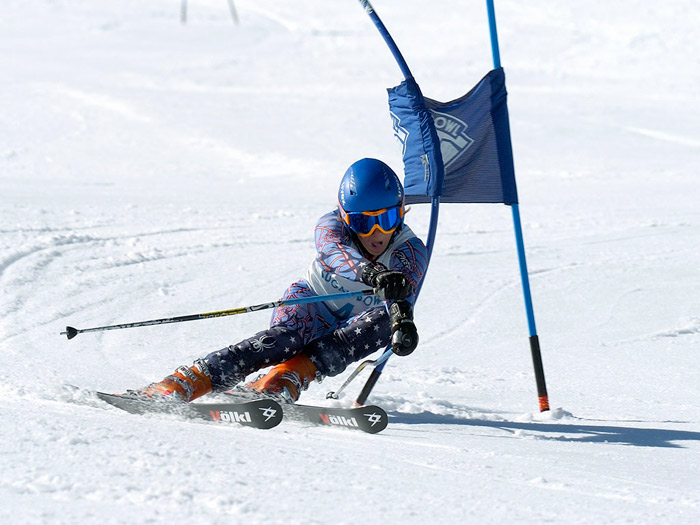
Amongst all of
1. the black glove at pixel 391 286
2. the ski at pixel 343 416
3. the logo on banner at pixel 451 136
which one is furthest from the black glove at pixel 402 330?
the logo on banner at pixel 451 136

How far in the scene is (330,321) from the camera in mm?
4805

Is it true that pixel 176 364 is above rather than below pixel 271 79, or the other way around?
below

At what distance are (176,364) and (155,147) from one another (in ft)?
34.3

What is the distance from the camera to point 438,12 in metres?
30.1

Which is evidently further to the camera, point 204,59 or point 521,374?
point 204,59

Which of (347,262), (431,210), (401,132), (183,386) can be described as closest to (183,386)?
(183,386)

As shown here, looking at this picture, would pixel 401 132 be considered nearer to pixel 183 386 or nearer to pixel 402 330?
pixel 402 330

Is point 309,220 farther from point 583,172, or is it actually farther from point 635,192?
point 583,172

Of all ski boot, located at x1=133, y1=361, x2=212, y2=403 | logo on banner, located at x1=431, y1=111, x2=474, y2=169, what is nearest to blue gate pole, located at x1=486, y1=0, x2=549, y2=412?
logo on banner, located at x1=431, y1=111, x2=474, y2=169

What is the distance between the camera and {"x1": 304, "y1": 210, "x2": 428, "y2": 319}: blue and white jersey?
4309 millimetres

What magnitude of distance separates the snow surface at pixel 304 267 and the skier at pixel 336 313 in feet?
1.32

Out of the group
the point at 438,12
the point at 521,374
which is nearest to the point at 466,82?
the point at 438,12

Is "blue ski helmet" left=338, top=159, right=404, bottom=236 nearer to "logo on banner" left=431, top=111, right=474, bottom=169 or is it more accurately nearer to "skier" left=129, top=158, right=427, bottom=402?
"skier" left=129, top=158, right=427, bottom=402

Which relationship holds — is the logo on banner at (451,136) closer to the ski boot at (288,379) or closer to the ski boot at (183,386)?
the ski boot at (288,379)
